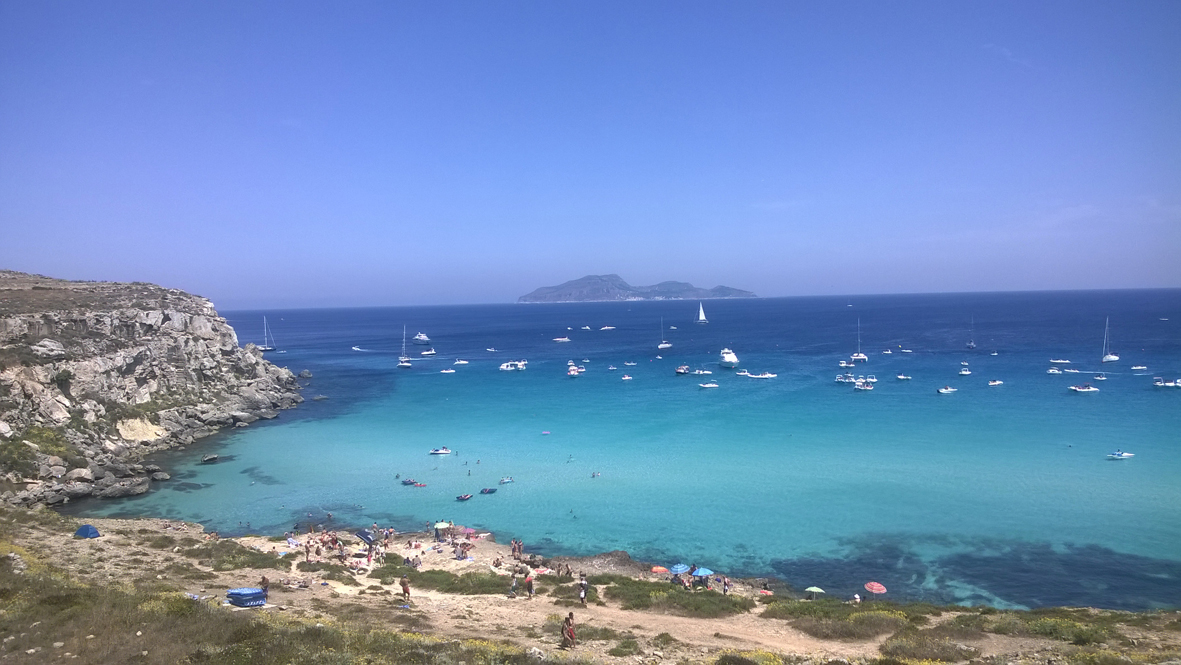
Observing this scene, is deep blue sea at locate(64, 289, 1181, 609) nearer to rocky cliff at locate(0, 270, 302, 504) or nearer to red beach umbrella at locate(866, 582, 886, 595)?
red beach umbrella at locate(866, 582, 886, 595)

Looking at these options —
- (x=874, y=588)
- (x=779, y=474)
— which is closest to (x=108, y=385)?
(x=779, y=474)

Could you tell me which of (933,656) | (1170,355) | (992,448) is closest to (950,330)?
(1170,355)

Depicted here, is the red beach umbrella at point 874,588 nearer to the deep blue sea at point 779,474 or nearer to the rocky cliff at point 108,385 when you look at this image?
the deep blue sea at point 779,474

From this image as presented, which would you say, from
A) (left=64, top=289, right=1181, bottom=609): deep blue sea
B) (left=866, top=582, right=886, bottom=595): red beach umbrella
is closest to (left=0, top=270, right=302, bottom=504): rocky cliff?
(left=64, top=289, right=1181, bottom=609): deep blue sea

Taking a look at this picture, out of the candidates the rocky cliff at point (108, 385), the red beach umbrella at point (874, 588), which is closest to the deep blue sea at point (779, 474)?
the red beach umbrella at point (874, 588)

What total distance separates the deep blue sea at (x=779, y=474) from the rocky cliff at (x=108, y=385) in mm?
2924

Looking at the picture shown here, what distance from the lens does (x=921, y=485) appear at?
113 ft

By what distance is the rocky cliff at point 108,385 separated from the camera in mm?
34469

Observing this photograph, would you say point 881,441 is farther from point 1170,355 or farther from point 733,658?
point 1170,355

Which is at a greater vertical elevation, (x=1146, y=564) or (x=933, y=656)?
(x=933, y=656)

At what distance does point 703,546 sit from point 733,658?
568 inches

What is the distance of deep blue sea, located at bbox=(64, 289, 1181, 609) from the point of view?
25.5 meters

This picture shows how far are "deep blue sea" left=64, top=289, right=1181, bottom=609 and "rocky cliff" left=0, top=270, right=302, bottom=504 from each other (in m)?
2.92

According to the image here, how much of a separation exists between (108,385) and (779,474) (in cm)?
4850
